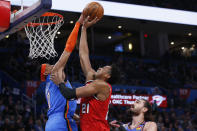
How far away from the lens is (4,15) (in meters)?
4.12

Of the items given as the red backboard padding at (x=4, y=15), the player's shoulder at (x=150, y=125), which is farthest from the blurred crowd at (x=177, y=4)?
the player's shoulder at (x=150, y=125)

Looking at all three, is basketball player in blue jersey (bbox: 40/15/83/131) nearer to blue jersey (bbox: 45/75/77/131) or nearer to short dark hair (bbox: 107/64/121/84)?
blue jersey (bbox: 45/75/77/131)

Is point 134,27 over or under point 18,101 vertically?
over

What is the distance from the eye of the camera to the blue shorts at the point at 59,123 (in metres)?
3.08

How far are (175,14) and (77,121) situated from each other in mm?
8553

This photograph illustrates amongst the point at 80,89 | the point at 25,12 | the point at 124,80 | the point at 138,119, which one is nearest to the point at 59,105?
the point at 80,89

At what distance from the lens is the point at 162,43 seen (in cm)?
1709

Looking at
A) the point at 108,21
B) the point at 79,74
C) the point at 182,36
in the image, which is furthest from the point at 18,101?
the point at 182,36

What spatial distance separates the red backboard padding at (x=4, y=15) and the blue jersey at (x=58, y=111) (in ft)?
3.81

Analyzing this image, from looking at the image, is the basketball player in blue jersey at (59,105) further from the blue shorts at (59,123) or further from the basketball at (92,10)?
the basketball at (92,10)

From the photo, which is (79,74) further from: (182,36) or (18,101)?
(182,36)

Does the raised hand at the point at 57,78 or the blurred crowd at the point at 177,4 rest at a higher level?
the blurred crowd at the point at 177,4

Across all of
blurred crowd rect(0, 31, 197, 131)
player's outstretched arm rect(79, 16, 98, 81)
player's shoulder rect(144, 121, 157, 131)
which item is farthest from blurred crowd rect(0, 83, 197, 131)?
player's outstretched arm rect(79, 16, 98, 81)

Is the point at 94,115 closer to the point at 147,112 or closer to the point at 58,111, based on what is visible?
the point at 58,111
